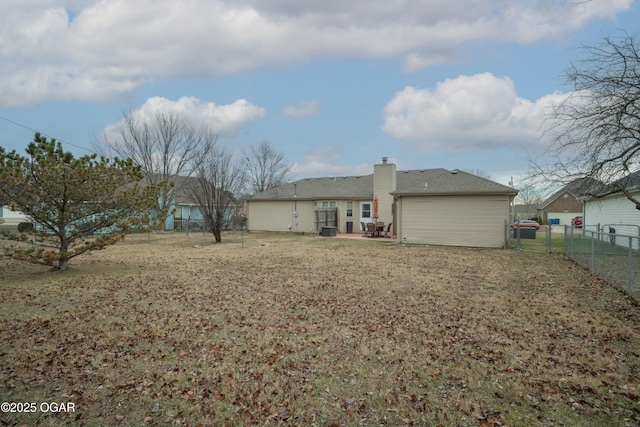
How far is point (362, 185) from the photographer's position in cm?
2573

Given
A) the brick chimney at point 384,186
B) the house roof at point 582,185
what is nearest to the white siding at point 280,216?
the brick chimney at point 384,186

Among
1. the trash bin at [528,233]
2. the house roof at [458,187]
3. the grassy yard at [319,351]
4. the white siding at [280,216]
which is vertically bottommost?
the grassy yard at [319,351]

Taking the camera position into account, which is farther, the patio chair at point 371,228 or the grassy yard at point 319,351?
the patio chair at point 371,228

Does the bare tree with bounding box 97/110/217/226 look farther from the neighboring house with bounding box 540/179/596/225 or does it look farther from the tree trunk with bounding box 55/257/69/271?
the neighboring house with bounding box 540/179/596/225

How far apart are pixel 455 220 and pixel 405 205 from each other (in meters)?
2.54

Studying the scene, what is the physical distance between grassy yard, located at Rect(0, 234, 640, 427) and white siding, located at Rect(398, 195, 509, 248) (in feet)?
26.4

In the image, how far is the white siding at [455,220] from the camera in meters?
16.9

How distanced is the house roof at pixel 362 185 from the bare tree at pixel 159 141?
21.1 feet

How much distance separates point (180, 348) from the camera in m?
4.67

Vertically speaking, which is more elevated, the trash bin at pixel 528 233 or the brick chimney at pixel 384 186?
the brick chimney at pixel 384 186

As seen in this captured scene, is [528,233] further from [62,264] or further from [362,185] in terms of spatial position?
[62,264]

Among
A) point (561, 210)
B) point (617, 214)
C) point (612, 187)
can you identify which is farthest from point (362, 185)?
point (561, 210)

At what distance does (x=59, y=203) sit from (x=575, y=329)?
1146 cm

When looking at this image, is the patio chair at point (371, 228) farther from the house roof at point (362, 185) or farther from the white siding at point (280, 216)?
the white siding at point (280, 216)
